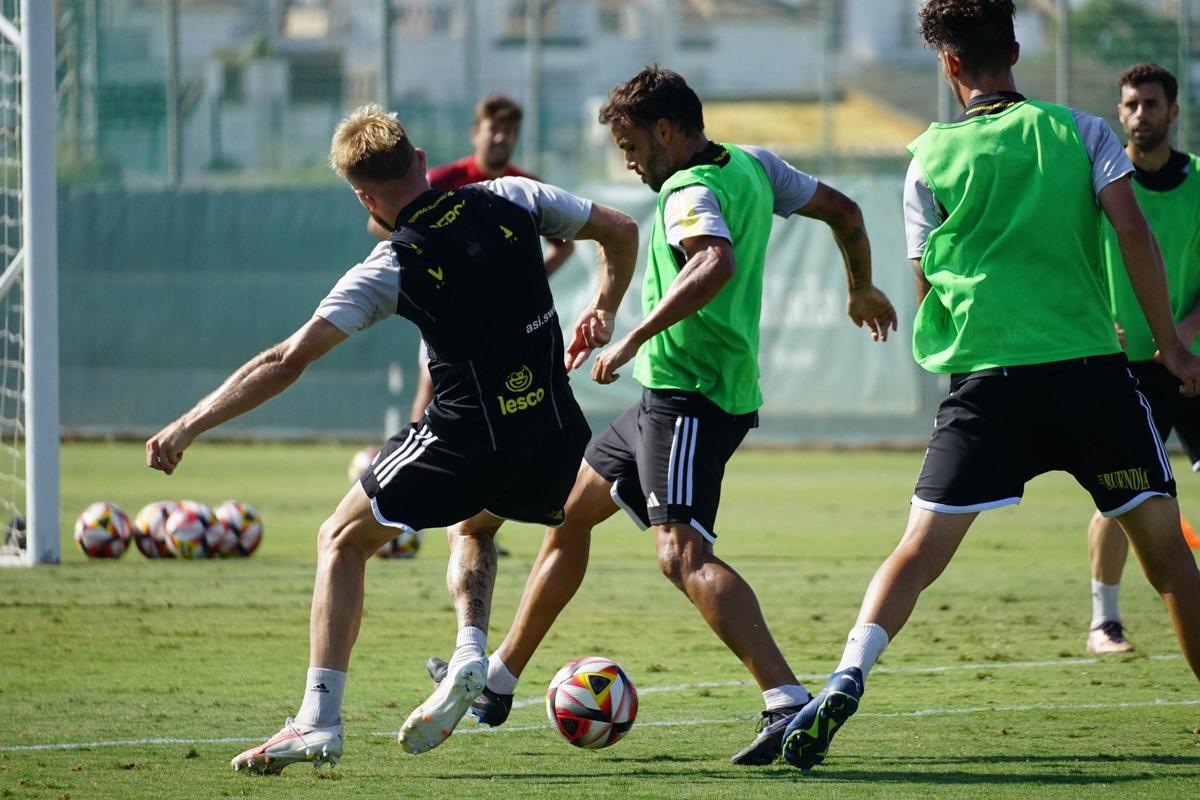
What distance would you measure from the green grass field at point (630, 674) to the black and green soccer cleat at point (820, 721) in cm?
13

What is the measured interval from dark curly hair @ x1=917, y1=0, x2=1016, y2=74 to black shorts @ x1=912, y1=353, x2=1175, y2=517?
967 millimetres

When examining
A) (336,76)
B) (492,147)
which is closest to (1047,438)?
(492,147)

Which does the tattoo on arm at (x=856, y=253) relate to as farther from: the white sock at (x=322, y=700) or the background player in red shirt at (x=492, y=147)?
the background player in red shirt at (x=492, y=147)

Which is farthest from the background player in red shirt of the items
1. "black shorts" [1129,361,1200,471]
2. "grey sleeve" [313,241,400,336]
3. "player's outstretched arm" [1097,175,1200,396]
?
"player's outstretched arm" [1097,175,1200,396]

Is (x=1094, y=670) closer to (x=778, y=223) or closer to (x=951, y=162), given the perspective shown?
(x=951, y=162)

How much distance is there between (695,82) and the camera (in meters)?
21.3

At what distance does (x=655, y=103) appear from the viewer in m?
5.92

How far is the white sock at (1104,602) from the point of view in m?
7.75

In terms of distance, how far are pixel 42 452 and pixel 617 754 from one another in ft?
19.4

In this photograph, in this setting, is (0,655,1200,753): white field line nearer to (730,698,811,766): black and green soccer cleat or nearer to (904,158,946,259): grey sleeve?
(730,698,811,766): black and green soccer cleat

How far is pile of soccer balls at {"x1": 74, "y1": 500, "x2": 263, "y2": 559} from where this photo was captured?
10.9 m

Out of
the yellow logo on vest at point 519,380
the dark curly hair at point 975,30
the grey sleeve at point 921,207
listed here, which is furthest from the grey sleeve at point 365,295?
the dark curly hair at point 975,30

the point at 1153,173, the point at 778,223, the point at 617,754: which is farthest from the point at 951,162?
the point at 778,223

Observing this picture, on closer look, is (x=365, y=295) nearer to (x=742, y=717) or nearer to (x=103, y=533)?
(x=742, y=717)
